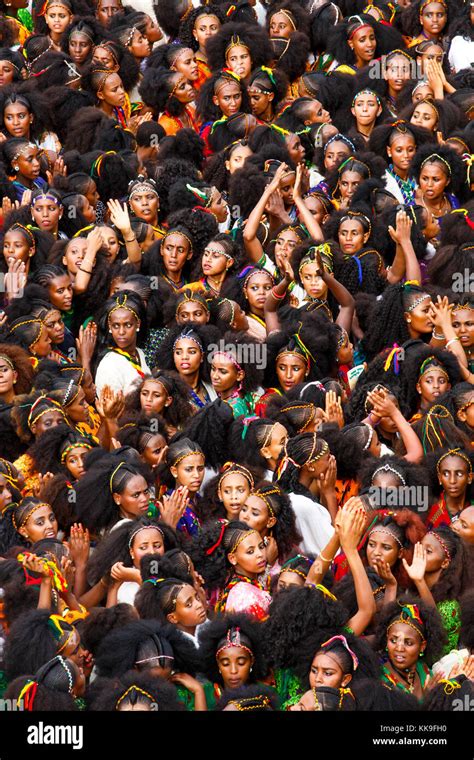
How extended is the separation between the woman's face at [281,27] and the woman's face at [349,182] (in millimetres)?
2222

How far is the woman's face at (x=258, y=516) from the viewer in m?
12.7

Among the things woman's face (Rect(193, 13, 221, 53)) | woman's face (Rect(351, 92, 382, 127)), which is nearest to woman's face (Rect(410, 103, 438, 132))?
woman's face (Rect(351, 92, 382, 127))

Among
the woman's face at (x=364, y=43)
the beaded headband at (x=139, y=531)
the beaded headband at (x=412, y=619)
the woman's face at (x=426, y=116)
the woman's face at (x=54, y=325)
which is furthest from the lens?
the woman's face at (x=364, y=43)

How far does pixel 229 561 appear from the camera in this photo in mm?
12445

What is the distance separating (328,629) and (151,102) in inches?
266

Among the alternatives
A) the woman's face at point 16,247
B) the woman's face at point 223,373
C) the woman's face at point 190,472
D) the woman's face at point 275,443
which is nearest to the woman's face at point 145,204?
the woman's face at point 16,247

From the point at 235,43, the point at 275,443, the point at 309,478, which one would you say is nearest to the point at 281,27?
the point at 235,43

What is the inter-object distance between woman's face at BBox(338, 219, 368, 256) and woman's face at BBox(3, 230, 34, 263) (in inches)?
80.5

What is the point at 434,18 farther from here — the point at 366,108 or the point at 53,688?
the point at 53,688

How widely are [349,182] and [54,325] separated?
8.82 ft

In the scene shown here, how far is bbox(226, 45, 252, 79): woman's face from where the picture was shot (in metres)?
17.6

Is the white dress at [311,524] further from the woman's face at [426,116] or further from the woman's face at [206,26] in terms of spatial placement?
the woman's face at [206,26]
